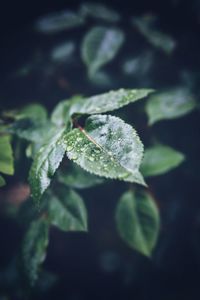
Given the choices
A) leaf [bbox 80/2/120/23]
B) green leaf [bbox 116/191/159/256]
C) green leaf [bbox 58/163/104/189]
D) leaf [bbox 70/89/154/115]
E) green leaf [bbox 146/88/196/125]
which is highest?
leaf [bbox 80/2/120/23]

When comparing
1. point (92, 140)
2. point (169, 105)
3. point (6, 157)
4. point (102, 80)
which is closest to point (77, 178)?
point (6, 157)

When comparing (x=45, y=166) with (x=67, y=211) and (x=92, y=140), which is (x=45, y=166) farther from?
(x=67, y=211)

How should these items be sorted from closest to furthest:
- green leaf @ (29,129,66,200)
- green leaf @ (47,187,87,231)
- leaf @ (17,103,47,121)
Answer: green leaf @ (29,129,66,200) → green leaf @ (47,187,87,231) → leaf @ (17,103,47,121)

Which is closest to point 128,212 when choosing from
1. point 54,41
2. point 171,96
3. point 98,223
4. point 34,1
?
point 171,96

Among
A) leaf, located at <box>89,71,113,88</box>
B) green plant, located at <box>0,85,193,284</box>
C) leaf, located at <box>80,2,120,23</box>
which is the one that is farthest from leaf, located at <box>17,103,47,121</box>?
leaf, located at <box>80,2,120,23</box>

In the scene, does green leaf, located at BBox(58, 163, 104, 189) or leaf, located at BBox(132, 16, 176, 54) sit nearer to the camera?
green leaf, located at BBox(58, 163, 104, 189)

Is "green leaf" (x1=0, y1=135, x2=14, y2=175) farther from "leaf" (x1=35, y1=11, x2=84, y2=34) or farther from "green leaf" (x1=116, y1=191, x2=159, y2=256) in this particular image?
"leaf" (x1=35, y1=11, x2=84, y2=34)

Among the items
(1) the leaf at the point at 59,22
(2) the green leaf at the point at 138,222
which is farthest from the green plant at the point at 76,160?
(1) the leaf at the point at 59,22
